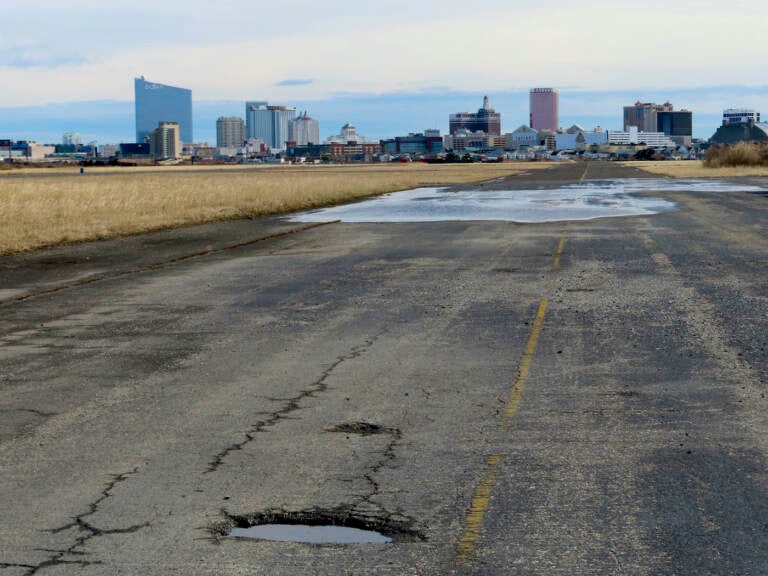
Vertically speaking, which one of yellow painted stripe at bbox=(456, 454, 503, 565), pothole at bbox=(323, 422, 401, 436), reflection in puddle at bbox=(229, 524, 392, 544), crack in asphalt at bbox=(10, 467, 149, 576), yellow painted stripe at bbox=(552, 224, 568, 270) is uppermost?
yellow painted stripe at bbox=(552, 224, 568, 270)

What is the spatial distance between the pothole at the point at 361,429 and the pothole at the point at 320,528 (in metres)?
1.70

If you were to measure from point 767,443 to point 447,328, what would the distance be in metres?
5.32

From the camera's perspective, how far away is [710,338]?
36.4 feet

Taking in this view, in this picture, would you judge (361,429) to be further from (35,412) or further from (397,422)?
(35,412)

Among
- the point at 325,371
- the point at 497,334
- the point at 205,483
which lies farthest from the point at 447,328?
the point at 205,483

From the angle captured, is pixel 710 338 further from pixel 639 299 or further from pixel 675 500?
pixel 675 500

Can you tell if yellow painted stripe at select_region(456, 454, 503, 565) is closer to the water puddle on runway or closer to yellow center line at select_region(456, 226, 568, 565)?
yellow center line at select_region(456, 226, 568, 565)

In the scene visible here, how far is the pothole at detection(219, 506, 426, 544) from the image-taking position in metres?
5.41

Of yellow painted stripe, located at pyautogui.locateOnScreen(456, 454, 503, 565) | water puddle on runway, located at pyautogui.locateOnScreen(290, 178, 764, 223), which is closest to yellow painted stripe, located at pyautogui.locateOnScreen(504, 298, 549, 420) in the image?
yellow painted stripe, located at pyautogui.locateOnScreen(456, 454, 503, 565)

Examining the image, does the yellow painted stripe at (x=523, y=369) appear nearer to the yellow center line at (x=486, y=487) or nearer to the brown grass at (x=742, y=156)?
the yellow center line at (x=486, y=487)

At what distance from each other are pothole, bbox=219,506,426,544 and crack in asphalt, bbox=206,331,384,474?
1.02 meters

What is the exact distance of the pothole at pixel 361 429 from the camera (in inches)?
297

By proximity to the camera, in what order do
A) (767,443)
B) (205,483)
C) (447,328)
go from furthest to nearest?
(447,328) < (767,443) < (205,483)

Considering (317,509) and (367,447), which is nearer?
(317,509)
